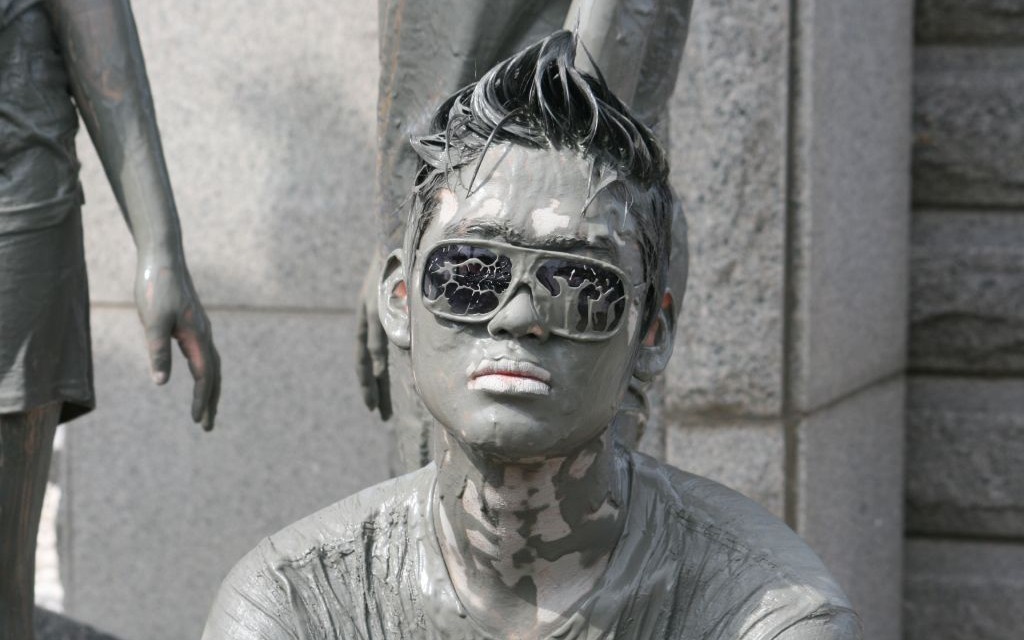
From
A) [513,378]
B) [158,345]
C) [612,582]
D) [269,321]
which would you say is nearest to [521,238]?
[513,378]

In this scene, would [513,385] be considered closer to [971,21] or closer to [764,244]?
[764,244]

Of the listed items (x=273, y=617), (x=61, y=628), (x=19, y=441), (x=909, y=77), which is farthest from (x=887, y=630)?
(x=273, y=617)

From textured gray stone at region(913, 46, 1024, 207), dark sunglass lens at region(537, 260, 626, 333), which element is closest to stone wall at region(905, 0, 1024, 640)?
textured gray stone at region(913, 46, 1024, 207)

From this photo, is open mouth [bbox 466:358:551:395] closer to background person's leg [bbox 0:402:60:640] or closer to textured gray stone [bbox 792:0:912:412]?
background person's leg [bbox 0:402:60:640]

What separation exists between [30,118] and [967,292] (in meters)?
2.62

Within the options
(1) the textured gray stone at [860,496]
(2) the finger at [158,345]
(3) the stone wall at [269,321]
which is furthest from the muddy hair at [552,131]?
(3) the stone wall at [269,321]

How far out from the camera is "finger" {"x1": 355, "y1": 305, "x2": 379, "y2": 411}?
2965 millimetres

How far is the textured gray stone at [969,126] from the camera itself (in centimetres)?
420

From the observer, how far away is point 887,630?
4.16 meters

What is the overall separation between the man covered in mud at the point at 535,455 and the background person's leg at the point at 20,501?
100 centimetres

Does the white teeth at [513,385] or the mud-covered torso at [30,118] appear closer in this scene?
the white teeth at [513,385]

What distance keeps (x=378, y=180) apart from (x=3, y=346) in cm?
68

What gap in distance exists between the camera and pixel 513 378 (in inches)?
62.5

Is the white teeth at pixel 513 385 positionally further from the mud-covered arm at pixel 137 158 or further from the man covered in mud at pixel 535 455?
the mud-covered arm at pixel 137 158
